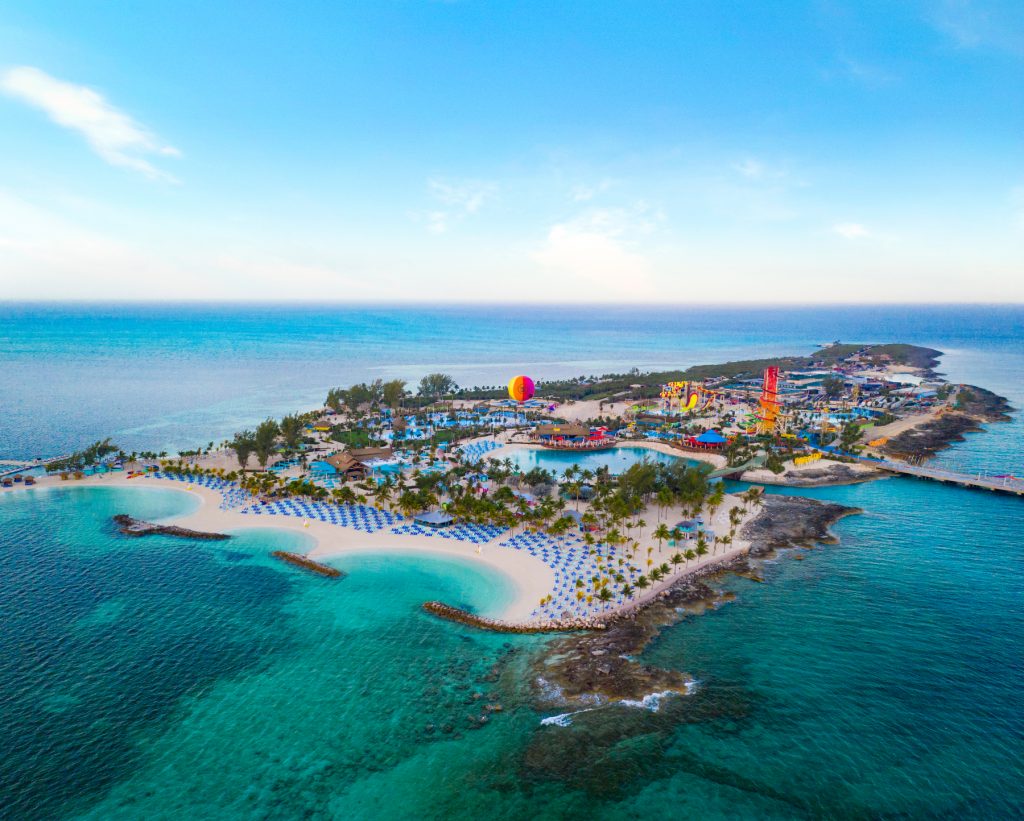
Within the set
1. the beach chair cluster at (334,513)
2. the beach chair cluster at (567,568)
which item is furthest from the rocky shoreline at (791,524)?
the beach chair cluster at (334,513)

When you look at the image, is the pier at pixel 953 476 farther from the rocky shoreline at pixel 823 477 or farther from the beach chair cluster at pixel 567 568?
the beach chair cluster at pixel 567 568

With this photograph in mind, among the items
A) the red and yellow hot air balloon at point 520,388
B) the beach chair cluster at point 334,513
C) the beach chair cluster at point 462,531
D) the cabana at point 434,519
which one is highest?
the red and yellow hot air balloon at point 520,388

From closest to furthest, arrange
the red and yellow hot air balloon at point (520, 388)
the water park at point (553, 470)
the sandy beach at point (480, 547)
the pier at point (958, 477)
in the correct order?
1. the sandy beach at point (480, 547)
2. the water park at point (553, 470)
3. the pier at point (958, 477)
4. the red and yellow hot air balloon at point (520, 388)

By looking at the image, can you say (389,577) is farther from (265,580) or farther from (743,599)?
(743,599)

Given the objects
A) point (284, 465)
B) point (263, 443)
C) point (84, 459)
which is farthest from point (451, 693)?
point (84, 459)

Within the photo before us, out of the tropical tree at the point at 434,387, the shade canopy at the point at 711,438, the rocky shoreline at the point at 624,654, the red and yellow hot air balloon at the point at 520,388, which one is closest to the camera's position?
the rocky shoreline at the point at 624,654

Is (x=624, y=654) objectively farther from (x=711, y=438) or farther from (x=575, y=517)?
(x=711, y=438)

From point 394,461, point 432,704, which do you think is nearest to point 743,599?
point 432,704
